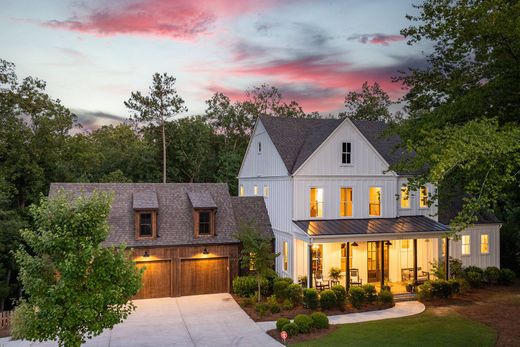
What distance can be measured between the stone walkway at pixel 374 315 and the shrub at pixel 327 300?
2.36 feet

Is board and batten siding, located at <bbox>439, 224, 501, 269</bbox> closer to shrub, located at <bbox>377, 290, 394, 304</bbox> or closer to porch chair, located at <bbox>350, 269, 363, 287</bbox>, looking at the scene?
porch chair, located at <bbox>350, 269, 363, 287</bbox>

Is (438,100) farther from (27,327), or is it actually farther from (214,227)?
(27,327)

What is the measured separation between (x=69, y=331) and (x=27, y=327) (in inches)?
44.4

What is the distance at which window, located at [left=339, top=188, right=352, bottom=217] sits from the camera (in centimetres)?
2288

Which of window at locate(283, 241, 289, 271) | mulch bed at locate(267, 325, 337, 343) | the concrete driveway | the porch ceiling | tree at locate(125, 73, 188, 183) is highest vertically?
tree at locate(125, 73, 188, 183)

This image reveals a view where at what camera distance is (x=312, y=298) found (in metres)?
18.4

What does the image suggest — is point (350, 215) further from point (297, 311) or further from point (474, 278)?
point (474, 278)

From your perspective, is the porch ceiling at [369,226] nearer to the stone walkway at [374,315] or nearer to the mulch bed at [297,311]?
the mulch bed at [297,311]

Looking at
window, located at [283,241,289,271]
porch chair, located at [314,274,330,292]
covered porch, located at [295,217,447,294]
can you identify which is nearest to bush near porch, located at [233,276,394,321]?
porch chair, located at [314,274,330,292]

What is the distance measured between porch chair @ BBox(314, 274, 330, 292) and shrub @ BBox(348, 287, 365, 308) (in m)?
1.91

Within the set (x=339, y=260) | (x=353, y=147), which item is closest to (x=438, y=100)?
(x=353, y=147)

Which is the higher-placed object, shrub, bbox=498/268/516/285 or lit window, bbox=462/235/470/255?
lit window, bbox=462/235/470/255

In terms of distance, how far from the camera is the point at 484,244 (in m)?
24.4

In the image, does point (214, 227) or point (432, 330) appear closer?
point (432, 330)
